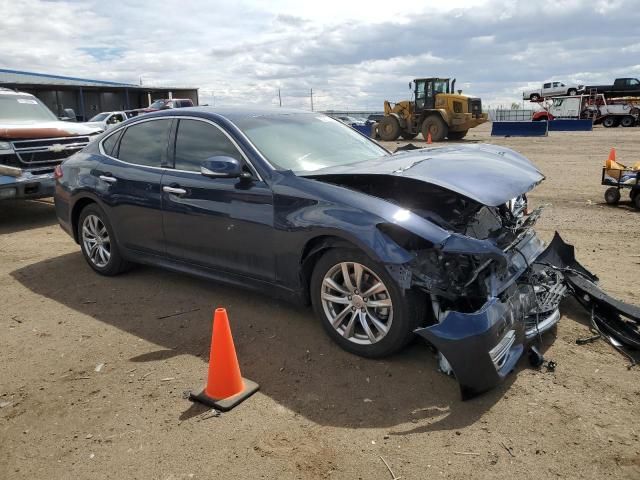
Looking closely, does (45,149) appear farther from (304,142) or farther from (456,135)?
(456,135)

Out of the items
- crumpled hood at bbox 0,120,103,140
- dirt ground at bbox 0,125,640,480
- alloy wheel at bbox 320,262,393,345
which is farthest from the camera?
crumpled hood at bbox 0,120,103,140

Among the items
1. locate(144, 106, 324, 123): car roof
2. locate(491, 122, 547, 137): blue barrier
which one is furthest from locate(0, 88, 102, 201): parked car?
locate(491, 122, 547, 137): blue barrier

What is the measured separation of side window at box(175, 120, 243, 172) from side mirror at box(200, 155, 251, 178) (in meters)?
0.27

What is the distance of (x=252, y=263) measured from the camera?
416 centimetres

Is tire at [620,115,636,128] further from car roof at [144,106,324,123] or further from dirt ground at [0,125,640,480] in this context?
car roof at [144,106,324,123]

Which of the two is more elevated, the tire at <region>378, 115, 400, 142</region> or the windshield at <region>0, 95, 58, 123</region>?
the windshield at <region>0, 95, 58, 123</region>

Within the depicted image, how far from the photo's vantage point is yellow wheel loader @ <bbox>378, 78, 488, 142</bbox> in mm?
24109

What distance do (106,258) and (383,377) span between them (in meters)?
3.47

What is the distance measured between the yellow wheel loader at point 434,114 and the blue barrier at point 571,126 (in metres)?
10.0

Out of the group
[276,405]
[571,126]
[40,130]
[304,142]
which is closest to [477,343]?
[276,405]

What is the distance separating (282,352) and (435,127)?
867 inches

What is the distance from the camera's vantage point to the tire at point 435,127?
2406 centimetres

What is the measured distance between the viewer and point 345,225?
3.51 meters

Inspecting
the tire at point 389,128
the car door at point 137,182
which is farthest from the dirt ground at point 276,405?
the tire at point 389,128
